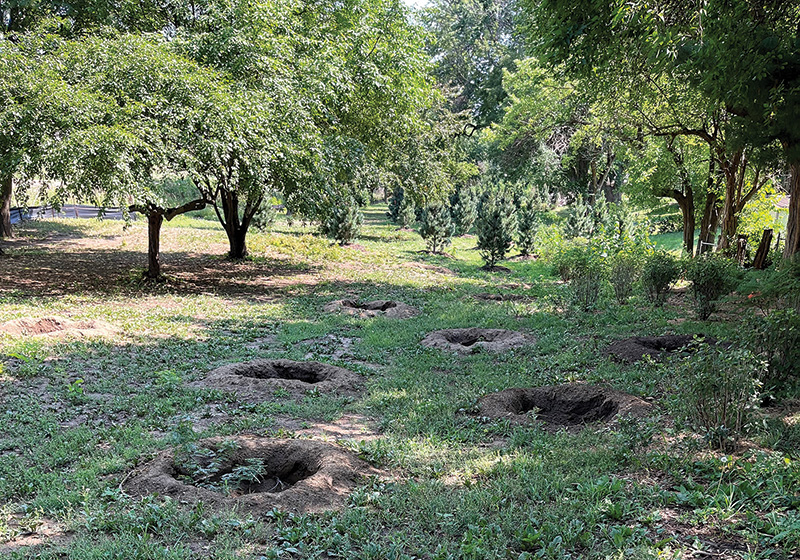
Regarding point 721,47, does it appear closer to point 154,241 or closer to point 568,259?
point 568,259

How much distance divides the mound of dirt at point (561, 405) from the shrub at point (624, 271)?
4.89 metres

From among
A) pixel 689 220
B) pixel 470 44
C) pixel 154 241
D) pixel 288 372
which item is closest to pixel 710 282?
pixel 288 372

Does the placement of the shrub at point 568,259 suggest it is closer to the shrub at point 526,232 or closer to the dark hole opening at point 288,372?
the dark hole opening at point 288,372

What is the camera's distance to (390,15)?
1459cm

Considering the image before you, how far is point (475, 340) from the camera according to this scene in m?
8.41

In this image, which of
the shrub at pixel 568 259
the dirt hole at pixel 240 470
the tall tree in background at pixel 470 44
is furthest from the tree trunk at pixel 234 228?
the tall tree in background at pixel 470 44

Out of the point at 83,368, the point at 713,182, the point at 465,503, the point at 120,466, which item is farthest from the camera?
the point at 713,182

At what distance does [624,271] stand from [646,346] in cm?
317

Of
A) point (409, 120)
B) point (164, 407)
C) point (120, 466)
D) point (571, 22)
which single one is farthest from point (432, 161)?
point (120, 466)

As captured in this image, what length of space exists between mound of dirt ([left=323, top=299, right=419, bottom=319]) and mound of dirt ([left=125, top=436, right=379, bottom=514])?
566 cm

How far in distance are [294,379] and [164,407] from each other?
64.3 inches

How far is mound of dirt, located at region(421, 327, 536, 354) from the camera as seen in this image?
778 cm

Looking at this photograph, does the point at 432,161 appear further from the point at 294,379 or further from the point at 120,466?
the point at 120,466

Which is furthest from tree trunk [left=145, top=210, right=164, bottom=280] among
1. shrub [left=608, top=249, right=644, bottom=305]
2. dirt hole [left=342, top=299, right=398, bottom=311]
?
shrub [left=608, top=249, right=644, bottom=305]
